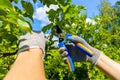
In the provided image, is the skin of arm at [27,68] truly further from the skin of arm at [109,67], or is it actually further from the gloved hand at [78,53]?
the skin of arm at [109,67]

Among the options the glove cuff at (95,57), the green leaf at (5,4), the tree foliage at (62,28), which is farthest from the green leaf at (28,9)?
the glove cuff at (95,57)

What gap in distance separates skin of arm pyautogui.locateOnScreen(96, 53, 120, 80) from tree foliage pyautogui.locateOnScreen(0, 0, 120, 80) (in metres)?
0.54

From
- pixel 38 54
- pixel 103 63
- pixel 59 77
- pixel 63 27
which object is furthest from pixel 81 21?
pixel 38 54

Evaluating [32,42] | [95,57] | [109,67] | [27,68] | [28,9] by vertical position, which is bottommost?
[27,68]

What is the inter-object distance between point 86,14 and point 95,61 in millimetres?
14381

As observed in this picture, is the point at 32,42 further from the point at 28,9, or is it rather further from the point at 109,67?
the point at 109,67

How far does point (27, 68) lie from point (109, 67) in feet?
8.63

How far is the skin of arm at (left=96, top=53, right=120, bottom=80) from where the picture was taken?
3.78 metres

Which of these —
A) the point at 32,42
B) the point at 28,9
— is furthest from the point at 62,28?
the point at 32,42

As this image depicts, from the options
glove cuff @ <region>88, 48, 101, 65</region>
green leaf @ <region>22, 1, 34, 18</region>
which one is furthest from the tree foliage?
glove cuff @ <region>88, 48, 101, 65</region>

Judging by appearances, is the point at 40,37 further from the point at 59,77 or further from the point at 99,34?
the point at 99,34

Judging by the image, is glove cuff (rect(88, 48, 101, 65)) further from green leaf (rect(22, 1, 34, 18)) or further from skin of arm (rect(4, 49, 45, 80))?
skin of arm (rect(4, 49, 45, 80))

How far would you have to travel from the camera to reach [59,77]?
52.4 ft

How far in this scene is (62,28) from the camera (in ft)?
8.72
